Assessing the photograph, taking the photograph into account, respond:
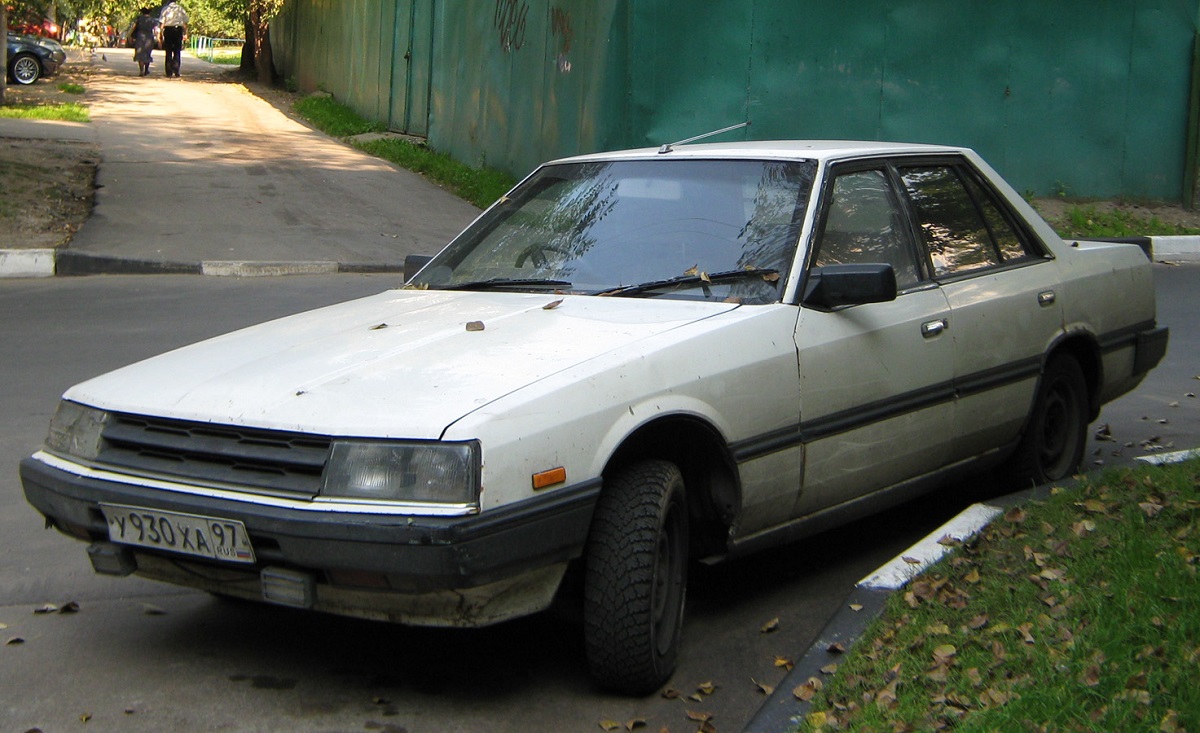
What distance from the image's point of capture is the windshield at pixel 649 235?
14.1 feet

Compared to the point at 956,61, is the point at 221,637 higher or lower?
Result: lower

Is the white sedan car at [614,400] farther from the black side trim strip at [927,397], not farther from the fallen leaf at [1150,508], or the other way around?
the fallen leaf at [1150,508]

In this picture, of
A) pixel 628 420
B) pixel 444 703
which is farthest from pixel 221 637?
pixel 628 420

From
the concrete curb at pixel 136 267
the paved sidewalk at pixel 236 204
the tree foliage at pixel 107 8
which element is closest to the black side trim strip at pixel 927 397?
the concrete curb at pixel 136 267

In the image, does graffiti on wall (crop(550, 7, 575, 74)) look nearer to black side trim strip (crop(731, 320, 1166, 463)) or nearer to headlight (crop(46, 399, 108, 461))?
black side trim strip (crop(731, 320, 1166, 463))

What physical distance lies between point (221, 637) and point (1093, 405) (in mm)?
3709

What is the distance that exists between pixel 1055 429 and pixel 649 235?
7.03ft

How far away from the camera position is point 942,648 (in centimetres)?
356

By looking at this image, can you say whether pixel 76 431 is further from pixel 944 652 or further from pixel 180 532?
pixel 944 652

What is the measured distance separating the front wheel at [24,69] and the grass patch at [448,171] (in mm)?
12261

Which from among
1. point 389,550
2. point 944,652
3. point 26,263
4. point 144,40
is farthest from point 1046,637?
point 144,40

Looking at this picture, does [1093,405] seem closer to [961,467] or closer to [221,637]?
[961,467]

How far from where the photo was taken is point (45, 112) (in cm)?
2092

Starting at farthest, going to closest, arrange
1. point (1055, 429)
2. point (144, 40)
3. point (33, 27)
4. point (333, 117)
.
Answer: point (33, 27), point (144, 40), point (333, 117), point (1055, 429)
